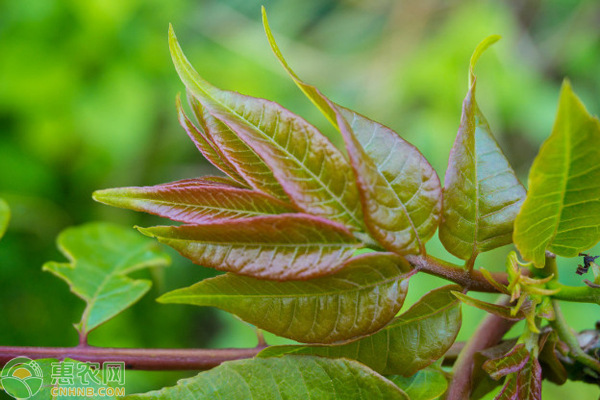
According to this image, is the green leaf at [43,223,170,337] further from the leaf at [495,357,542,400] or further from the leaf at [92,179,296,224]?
the leaf at [495,357,542,400]

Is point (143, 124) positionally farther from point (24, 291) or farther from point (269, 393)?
point (269, 393)

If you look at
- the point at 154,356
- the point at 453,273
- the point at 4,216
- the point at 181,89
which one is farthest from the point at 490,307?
the point at 181,89

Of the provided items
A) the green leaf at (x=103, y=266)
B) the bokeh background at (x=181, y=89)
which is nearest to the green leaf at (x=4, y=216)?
the green leaf at (x=103, y=266)

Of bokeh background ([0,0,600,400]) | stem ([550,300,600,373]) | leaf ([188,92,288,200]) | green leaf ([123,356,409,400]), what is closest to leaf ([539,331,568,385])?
stem ([550,300,600,373])

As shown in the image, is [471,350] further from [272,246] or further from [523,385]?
[272,246]

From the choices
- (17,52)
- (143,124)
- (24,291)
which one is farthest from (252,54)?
(24,291)

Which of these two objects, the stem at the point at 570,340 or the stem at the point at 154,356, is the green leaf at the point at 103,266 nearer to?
the stem at the point at 154,356
